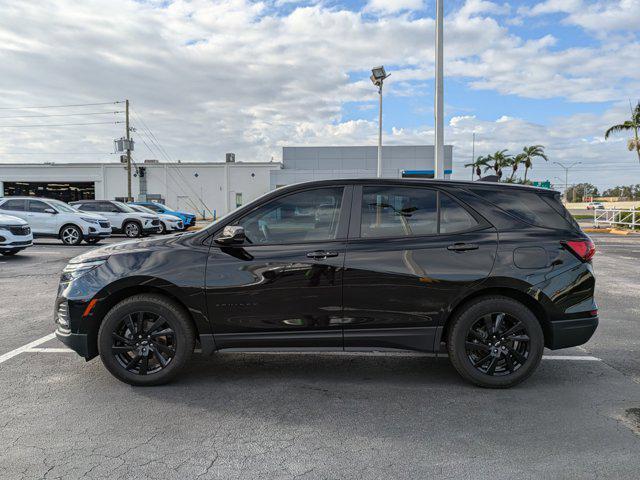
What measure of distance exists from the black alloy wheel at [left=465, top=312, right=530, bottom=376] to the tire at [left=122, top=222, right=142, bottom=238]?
19.9m

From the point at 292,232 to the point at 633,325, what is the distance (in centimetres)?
499

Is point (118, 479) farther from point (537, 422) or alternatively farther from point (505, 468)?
point (537, 422)

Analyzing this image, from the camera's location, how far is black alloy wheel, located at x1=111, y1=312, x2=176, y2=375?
13.7ft

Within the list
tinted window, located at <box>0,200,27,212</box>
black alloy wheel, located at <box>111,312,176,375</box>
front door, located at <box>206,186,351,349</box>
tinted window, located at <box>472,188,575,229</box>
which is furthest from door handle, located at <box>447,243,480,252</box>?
tinted window, located at <box>0,200,27,212</box>

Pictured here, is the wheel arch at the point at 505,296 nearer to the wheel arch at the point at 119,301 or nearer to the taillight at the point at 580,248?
the taillight at the point at 580,248

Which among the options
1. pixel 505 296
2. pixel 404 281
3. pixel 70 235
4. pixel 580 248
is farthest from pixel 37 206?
pixel 580 248

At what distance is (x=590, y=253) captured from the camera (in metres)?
4.27

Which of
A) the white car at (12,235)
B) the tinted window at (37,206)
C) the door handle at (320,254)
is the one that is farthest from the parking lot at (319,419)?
the tinted window at (37,206)

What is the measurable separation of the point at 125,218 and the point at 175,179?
81.7 feet

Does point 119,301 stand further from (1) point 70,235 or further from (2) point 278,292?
(1) point 70,235

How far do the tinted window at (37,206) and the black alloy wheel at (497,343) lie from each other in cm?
1732

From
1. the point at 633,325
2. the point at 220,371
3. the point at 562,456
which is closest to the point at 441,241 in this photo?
the point at 562,456

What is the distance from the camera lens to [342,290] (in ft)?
13.4

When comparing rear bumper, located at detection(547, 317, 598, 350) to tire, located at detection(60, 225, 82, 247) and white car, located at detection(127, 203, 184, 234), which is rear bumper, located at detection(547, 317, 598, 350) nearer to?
tire, located at detection(60, 225, 82, 247)
